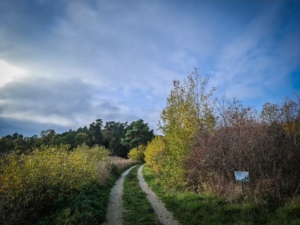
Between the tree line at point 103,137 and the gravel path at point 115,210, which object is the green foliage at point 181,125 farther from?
the tree line at point 103,137

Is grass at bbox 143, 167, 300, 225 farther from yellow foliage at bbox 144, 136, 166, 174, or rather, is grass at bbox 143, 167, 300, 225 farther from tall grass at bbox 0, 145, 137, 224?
yellow foliage at bbox 144, 136, 166, 174

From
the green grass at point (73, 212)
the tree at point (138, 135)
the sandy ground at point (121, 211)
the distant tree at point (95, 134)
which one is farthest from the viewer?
the distant tree at point (95, 134)

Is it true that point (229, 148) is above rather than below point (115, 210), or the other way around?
above

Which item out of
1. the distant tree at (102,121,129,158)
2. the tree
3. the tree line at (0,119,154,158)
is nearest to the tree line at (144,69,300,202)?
the tree line at (0,119,154,158)

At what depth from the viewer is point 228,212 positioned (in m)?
6.93

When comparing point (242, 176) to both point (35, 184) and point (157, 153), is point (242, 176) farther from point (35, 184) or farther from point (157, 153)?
point (157, 153)

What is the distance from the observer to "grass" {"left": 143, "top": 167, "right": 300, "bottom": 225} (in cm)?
581

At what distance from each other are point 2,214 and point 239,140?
34.2ft

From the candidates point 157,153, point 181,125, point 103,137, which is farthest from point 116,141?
point 181,125

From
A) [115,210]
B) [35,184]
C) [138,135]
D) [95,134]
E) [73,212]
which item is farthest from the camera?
[95,134]

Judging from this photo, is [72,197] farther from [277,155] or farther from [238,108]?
[238,108]

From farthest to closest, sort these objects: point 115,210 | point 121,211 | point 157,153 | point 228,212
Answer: point 157,153 → point 115,210 → point 121,211 → point 228,212

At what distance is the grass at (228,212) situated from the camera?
5.81 metres

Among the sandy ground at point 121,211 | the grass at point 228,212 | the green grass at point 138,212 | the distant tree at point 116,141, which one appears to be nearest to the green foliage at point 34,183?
the sandy ground at point 121,211
